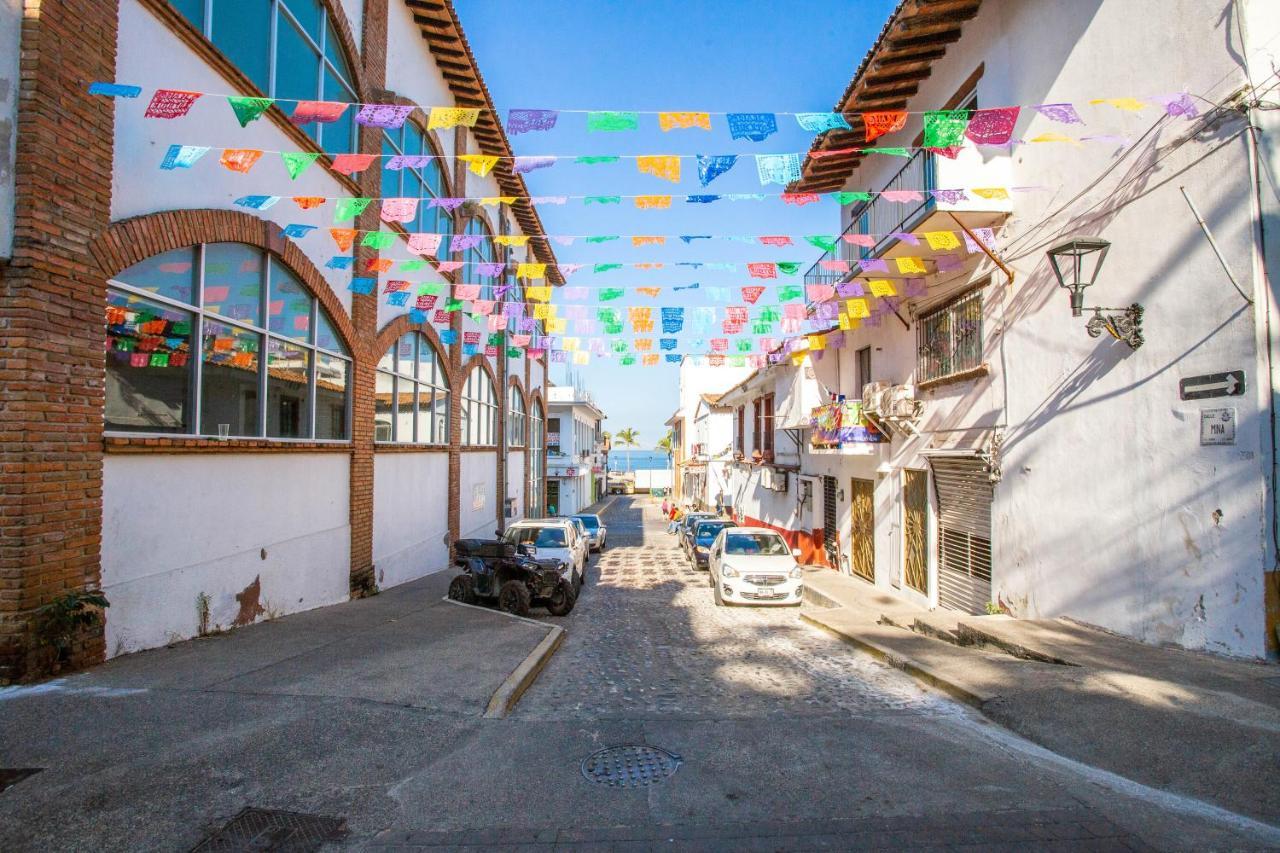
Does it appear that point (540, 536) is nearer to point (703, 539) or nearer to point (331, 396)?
point (331, 396)

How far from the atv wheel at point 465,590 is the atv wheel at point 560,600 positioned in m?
1.25

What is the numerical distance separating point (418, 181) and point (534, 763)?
13.1m

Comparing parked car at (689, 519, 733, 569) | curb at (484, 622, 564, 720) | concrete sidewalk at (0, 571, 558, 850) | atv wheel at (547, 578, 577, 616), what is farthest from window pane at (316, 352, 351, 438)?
parked car at (689, 519, 733, 569)

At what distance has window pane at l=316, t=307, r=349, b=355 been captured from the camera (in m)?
11.0

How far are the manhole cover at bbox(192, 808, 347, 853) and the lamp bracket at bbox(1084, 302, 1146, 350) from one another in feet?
26.7

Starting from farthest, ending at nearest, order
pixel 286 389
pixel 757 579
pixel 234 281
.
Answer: pixel 757 579
pixel 286 389
pixel 234 281

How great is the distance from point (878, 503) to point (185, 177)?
13225mm

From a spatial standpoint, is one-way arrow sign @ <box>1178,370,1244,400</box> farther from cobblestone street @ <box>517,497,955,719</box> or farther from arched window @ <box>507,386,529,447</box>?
arched window @ <box>507,386,529,447</box>

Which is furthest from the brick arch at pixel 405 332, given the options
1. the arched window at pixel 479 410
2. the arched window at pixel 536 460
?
the arched window at pixel 536 460

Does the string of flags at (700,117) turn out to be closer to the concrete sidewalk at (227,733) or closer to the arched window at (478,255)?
the concrete sidewalk at (227,733)

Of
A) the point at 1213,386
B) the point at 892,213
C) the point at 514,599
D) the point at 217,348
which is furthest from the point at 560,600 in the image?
the point at 1213,386

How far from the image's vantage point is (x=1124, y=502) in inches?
301

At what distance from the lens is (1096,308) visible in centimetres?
761

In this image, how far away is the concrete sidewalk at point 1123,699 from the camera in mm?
4543
